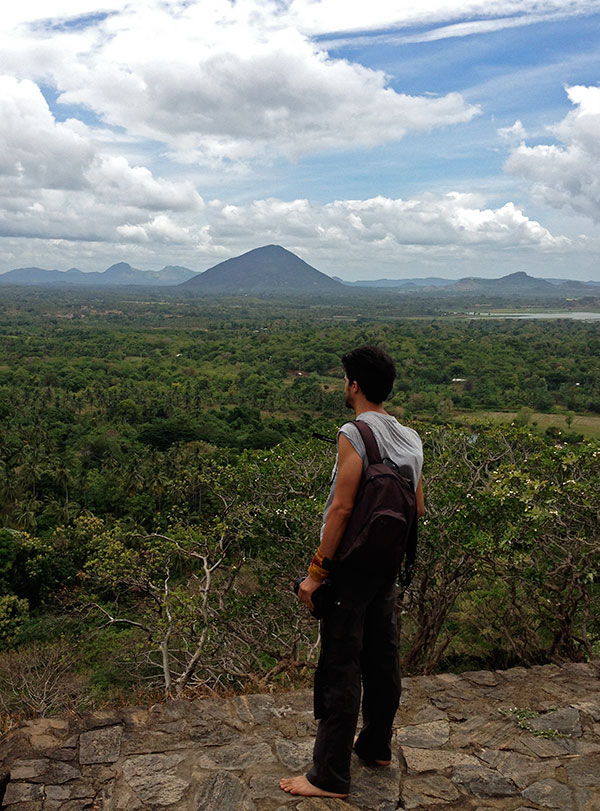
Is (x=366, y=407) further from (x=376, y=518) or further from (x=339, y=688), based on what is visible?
(x=339, y=688)

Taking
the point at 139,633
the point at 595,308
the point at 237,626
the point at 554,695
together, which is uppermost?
the point at 595,308

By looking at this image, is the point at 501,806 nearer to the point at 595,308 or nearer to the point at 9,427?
the point at 9,427

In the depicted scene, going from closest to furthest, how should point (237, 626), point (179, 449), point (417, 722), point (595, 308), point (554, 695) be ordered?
point (417, 722), point (554, 695), point (237, 626), point (179, 449), point (595, 308)

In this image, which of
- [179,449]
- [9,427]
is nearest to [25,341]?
[9,427]

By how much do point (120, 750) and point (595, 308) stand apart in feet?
732

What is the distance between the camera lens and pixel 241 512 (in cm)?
694

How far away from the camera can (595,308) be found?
198m

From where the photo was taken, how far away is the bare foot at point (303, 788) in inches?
92.1

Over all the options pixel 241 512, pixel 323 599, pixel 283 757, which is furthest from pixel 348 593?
pixel 241 512

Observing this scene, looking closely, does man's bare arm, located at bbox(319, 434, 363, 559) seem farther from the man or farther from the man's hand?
the man's hand

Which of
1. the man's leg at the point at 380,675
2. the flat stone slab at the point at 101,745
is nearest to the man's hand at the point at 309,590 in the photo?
the man's leg at the point at 380,675

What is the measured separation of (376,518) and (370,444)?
281 millimetres

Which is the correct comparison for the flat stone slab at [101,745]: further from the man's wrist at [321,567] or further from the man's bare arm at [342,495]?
the man's bare arm at [342,495]

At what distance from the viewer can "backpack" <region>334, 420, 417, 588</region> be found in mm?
2176
